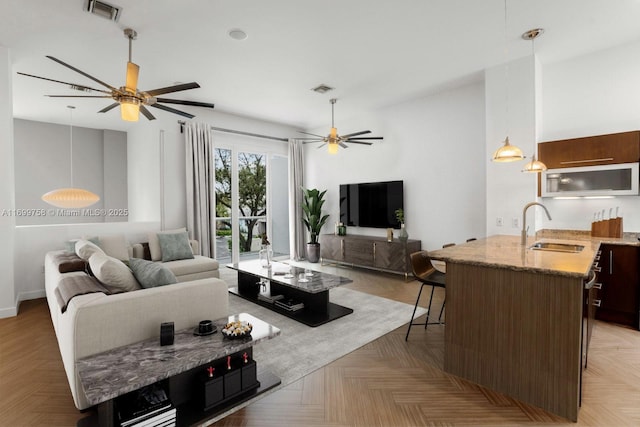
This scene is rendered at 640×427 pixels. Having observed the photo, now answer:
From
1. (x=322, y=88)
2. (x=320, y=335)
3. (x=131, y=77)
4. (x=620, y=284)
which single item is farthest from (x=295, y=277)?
(x=620, y=284)

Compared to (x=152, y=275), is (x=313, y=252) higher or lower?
Answer: lower

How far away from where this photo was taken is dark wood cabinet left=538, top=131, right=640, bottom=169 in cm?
344

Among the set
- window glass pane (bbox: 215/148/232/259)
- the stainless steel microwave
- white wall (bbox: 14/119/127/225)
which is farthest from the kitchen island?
white wall (bbox: 14/119/127/225)

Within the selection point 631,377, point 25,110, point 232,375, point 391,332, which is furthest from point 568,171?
point 25,110

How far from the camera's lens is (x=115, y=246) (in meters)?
4.51

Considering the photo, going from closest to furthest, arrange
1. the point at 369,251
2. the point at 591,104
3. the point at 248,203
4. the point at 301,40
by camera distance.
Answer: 1. the point at 301,40
2. the point at 591,104
3. the point at 369,251
4. the point at 248,203

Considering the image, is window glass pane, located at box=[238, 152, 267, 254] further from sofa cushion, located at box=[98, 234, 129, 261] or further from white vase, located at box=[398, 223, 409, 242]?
white vase, located at box=[398, 223, 409, 242]

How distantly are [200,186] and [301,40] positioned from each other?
132 inches

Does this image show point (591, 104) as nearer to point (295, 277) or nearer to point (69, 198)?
point (295, 277)

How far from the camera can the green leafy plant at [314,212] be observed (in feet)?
23.0

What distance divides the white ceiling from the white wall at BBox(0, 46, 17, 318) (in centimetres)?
34

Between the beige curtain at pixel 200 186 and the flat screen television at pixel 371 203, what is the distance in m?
2.67

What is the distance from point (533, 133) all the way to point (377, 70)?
2.11m

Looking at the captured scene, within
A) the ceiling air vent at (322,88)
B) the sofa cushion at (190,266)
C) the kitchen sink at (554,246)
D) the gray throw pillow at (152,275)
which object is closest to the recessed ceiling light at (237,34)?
the ceiling air vent at (322,88)
